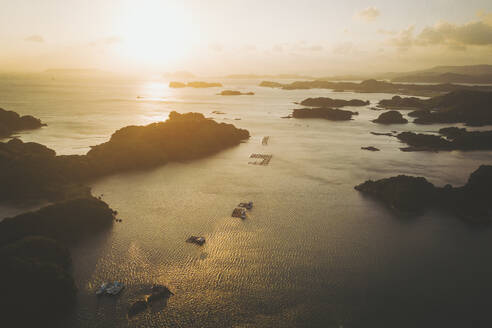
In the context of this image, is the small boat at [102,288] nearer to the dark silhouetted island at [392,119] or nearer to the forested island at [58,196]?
the forested island at [58,196]

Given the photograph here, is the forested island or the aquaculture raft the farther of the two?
the aquaculture raft

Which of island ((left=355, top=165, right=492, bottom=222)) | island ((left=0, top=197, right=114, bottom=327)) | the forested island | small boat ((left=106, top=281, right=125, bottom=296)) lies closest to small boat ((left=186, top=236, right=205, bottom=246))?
small boat ((left=106, top=281, right=125, bottom=296))

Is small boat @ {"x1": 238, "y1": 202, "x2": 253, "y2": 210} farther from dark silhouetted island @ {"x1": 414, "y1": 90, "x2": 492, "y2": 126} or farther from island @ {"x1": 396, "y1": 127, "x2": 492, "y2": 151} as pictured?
dark silhouetted island @ {"x1": 414, "y1": 90, "x2": 492, "y2": 126}

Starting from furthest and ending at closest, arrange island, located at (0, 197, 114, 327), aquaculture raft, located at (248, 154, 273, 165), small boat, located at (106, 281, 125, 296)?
aquaculture raft, located at (248, 154, 273, 165) → small boat, located at (106, 281, 125, 296) → island, located at (0, 197, 114, 327)

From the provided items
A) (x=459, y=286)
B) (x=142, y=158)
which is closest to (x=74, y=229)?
(x=142, y=158)

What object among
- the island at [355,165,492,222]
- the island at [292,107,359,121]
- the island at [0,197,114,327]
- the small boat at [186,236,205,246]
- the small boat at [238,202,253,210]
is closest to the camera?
the island at [0,197,114,327]

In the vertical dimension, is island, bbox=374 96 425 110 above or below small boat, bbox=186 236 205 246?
above

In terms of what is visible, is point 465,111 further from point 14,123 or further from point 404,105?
point 14,123
